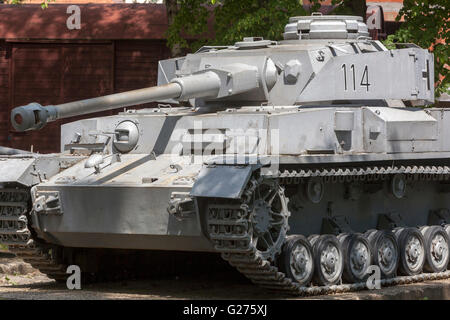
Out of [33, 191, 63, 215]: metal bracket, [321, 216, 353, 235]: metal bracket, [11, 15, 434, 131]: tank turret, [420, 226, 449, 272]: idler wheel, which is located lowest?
[420, 226, 449, 272]: idler wheel

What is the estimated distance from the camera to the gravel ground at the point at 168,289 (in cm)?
1347

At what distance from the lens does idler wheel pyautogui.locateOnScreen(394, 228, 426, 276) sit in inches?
616

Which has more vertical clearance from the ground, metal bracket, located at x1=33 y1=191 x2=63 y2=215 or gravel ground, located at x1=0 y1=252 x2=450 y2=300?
metal bracket, located at x1=33 y1=191 x2=63 y2=215

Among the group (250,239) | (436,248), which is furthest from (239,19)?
(250,239)

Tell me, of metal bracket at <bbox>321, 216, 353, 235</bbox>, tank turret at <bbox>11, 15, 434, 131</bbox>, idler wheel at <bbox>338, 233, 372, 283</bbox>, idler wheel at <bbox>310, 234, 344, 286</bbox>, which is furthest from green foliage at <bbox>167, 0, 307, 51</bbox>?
idler wheel at <bbox>310, 234, 344, 286</bbox>

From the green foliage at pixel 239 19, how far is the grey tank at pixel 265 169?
3.42 metres

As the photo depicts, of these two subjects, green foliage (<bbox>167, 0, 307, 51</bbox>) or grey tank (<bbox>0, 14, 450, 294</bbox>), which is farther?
green foliage (<bbox>167, 0, 307, 51</bbox>)

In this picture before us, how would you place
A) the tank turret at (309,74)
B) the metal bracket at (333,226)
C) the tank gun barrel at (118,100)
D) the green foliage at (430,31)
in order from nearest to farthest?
1. the tank gun barrel at (118,100)
2. the metal bracket at (333,226)
3. the tank turret at (309,74)
4. the green foliage at (430,31)

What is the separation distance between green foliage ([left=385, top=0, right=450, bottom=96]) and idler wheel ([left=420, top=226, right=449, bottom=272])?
178 inches

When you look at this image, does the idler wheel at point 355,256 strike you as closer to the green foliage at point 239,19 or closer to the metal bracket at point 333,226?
the metal bracket at point 333,226

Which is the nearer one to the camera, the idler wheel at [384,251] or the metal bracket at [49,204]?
the metal bracket at [49,204]

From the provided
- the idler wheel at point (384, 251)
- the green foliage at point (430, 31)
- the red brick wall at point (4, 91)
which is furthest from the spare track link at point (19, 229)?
the red brick wall at point (4, 91)

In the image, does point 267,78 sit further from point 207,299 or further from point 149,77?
point 149,77

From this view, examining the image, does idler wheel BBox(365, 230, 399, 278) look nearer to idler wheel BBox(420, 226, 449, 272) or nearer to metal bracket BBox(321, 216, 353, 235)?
metal bracket BBox(321, 216, 353, 235)
